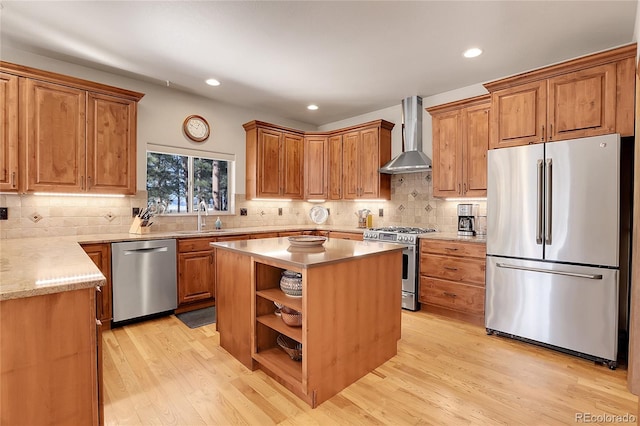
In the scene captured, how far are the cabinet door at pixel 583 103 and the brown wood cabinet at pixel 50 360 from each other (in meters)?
3.44

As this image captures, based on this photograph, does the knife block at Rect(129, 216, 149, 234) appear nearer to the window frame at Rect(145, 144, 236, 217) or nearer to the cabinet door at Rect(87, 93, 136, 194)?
the cabinet door at Rect(87, 93, 136, 194)

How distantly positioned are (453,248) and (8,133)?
432cm

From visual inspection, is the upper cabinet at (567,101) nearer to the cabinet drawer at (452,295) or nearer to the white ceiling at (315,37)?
the white ceiling at (315,37)

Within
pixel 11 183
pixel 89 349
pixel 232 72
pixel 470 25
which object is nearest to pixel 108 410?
pixel 89 349

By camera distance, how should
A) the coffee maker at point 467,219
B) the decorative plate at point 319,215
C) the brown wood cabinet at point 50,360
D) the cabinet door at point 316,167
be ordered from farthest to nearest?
the decorative plate at point 319,215 → the cabinet door at point 316,167 → the coffee maker at point 467,219 → the brown wood cabinet at point 50,360

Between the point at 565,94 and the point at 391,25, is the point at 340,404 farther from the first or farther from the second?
the point at 565,94

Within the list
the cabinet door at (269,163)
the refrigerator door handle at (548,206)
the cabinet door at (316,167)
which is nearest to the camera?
the refrigerator door handle at (548,206)

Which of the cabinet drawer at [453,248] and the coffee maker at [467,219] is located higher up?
the coffee maker at [467,219]

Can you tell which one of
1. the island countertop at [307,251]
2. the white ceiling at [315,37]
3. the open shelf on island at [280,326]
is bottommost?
the open shelf on island at [280,326]

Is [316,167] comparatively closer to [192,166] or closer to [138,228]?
[192,166]

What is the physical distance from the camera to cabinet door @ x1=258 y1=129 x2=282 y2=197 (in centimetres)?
466

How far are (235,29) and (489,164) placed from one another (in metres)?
2.57

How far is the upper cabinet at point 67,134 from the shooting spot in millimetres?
2789

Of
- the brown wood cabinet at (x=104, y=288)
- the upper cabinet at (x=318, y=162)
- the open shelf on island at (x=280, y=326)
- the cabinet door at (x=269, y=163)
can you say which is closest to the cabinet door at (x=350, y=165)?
the upper cabinet at (x=318, y=162)
